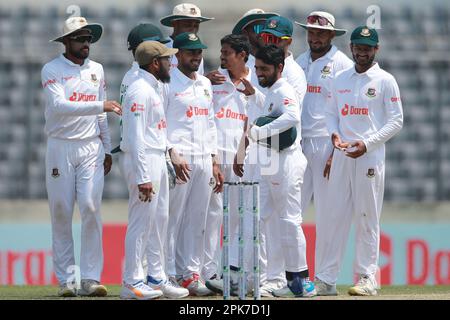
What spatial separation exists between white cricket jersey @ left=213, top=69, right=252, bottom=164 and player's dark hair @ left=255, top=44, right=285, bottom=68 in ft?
2.07

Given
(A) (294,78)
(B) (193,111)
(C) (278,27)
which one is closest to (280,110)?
(A) (294,78)

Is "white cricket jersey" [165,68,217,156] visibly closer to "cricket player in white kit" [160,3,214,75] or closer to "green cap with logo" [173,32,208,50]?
"green cap with logo" [173,32,208,50]

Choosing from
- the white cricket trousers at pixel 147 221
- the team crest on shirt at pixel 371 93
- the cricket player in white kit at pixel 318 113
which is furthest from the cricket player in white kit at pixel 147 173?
the team crest on shirt at pixel 371 93

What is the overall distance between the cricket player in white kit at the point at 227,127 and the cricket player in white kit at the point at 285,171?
48cm

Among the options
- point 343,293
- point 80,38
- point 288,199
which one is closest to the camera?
point 288,199

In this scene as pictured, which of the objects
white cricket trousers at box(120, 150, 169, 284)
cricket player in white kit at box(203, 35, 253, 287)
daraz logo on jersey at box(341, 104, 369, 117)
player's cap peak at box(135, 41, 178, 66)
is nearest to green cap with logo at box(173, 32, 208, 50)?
cricket player in white kit at box(203, 35, 253, 287)

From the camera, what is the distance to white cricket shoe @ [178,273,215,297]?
923cm

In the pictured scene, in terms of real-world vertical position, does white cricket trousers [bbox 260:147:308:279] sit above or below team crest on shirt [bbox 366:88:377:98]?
below

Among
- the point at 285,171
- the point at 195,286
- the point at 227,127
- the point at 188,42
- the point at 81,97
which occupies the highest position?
the point at 188,42

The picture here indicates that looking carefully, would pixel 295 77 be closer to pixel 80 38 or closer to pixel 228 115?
pixel 228 115

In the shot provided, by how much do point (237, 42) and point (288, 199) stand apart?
124 cm

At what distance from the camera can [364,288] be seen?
9.31m

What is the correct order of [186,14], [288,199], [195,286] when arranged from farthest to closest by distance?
[186,14], [195,286], [288,199]
